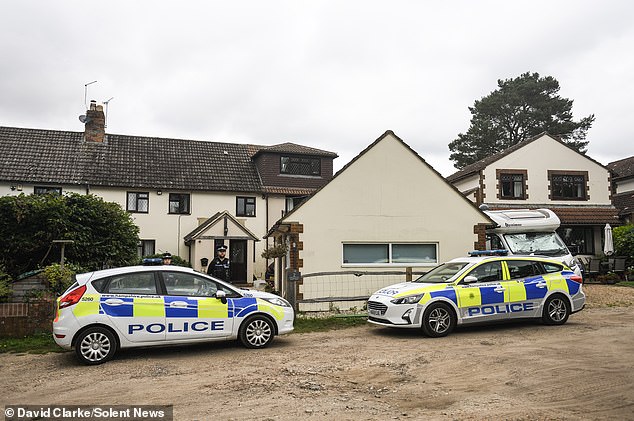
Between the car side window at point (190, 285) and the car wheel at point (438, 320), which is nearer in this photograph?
the car side window at point (190, 285)

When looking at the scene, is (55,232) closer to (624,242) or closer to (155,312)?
(155,312)

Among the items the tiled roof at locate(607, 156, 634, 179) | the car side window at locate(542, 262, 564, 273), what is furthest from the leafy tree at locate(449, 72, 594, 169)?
the car side window at locate(542, 262, 564, 273)

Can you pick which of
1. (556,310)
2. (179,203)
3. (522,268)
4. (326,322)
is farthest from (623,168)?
(326,322)

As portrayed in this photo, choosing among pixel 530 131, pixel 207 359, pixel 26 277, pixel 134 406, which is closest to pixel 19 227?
pixel 26 277

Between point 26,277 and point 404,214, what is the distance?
32.6 ft

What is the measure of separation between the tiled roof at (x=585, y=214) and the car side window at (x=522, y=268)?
1583 cm

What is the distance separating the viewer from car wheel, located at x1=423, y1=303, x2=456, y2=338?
10289 millimetres

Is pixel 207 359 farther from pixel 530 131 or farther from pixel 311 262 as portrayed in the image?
pixel 530 131

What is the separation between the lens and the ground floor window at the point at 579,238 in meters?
27.3

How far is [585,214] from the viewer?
89.2 ft

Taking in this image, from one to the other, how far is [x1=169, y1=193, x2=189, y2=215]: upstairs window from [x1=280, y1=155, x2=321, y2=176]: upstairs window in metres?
5.70

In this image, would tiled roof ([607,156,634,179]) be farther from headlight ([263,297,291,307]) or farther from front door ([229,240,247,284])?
headlight ([263,297,291,307])

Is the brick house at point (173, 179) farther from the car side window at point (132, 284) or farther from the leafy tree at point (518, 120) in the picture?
the leafy tree at point (518, 120)
